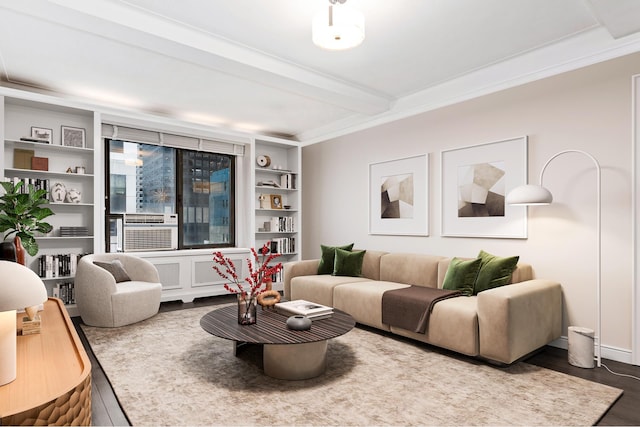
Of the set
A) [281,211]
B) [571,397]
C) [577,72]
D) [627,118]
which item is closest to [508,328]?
[571,397]

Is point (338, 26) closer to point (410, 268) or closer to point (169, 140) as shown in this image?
point (410, 268)

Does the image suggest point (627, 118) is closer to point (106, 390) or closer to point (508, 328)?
point (508, 328)

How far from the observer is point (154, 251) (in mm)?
5332

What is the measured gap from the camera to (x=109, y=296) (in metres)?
3.92

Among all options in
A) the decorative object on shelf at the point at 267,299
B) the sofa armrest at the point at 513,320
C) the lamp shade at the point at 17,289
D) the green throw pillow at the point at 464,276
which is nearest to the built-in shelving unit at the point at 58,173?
the decorative object on shelf at the point at 267,299

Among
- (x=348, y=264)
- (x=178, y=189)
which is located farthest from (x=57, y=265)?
(x=348, y=264)

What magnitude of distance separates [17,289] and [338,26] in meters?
2.32

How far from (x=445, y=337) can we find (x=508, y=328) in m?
0.55

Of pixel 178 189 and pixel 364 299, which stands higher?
pixel 178 189

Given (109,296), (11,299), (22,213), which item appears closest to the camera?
(11,299)

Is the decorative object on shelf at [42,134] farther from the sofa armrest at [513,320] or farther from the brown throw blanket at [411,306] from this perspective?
the sofa armrest at [513,320]

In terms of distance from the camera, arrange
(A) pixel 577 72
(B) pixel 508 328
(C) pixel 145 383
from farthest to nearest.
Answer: (A) pixel 577 72 < (B) pixel 508 328 < (C) pixel 145 383

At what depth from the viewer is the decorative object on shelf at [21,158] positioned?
4.27 m

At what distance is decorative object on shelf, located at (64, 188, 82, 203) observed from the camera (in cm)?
452
